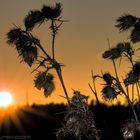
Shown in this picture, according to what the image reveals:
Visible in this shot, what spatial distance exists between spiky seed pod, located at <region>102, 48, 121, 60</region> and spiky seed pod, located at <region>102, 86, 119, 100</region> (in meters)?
1.85

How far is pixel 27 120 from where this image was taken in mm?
68875

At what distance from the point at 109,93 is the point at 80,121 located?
11.1 m

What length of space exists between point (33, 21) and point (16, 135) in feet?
93.3

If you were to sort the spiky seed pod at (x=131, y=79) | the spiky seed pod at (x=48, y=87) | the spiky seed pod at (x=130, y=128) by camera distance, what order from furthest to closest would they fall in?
the spiky seed pod at (x=130, y=128), the spiky seed pod at (x=131, y=79), the spiky seed pod at (x=48, y=87)

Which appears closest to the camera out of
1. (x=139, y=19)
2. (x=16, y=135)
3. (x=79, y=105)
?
(x=79, y=105)

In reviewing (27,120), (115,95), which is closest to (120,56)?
(115,95)

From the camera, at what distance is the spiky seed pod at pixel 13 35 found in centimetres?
3546

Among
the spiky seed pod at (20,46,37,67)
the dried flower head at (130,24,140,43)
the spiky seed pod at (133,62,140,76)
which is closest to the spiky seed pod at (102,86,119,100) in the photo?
the spiky seed pod at (133,62,140,76)

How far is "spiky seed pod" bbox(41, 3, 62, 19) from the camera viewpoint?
35.7 m

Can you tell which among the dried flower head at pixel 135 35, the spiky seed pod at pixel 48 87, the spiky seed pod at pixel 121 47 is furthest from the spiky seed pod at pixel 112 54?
the spiky seed pod at pixel 48 87

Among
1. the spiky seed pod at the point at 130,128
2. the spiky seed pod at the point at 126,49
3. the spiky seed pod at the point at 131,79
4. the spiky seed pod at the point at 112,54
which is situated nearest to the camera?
the spiky seed pod at the point at 131,79

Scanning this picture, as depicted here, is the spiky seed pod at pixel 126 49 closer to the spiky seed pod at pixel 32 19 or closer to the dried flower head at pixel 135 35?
the dried flower head at pixel 135 35

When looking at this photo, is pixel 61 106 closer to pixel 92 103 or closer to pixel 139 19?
pixel 92 103

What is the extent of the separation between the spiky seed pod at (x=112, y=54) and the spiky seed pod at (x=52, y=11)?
8626 mm
